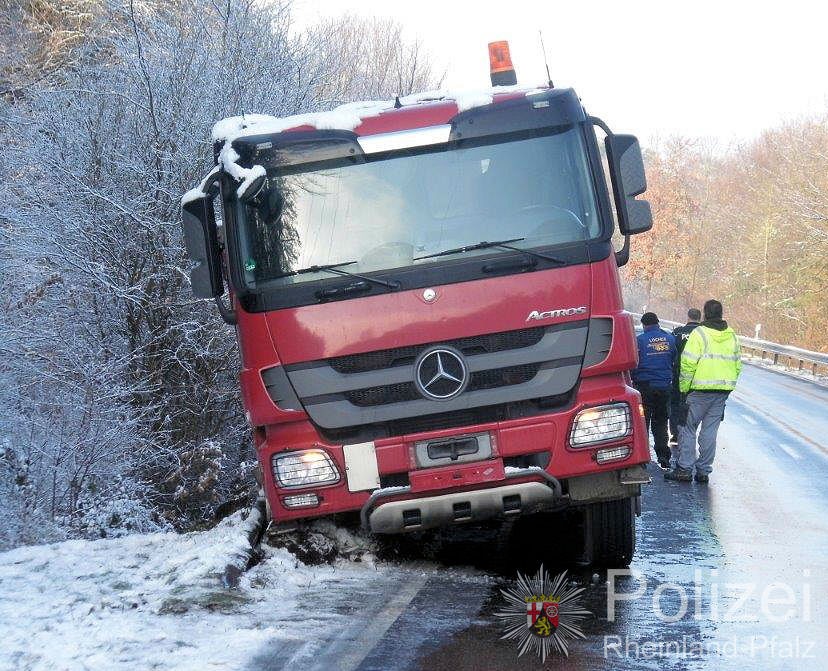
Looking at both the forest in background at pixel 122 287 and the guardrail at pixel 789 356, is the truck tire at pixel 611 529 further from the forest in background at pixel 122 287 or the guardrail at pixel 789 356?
the guardrail at pixel 789 356

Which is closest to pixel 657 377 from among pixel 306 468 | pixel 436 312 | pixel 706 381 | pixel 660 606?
pixel 706 381

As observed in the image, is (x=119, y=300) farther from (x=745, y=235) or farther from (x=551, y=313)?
(x=745, y=235)

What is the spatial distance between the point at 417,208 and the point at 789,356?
28.4m

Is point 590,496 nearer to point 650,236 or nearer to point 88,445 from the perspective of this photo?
point 88,445

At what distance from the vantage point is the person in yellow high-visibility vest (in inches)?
444

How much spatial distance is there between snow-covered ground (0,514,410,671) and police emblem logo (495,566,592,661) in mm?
858

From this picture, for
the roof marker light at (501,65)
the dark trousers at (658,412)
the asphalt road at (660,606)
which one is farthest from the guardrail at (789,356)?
the roof marker light at (501,65)

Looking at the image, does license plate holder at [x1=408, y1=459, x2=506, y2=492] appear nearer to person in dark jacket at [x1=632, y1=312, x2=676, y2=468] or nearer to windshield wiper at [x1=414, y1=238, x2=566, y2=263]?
windshield wiper at [x1=414, y1=238, x2=566, y2=263]

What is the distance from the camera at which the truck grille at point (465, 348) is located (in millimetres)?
6070

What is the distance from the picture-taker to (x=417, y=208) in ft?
20.7

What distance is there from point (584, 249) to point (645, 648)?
2.19 metres

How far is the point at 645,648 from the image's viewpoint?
5.18 meters

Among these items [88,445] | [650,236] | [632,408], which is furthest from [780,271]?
[632,408]

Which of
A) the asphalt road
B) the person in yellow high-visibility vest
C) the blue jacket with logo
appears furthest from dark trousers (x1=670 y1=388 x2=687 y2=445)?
the asphalt road
